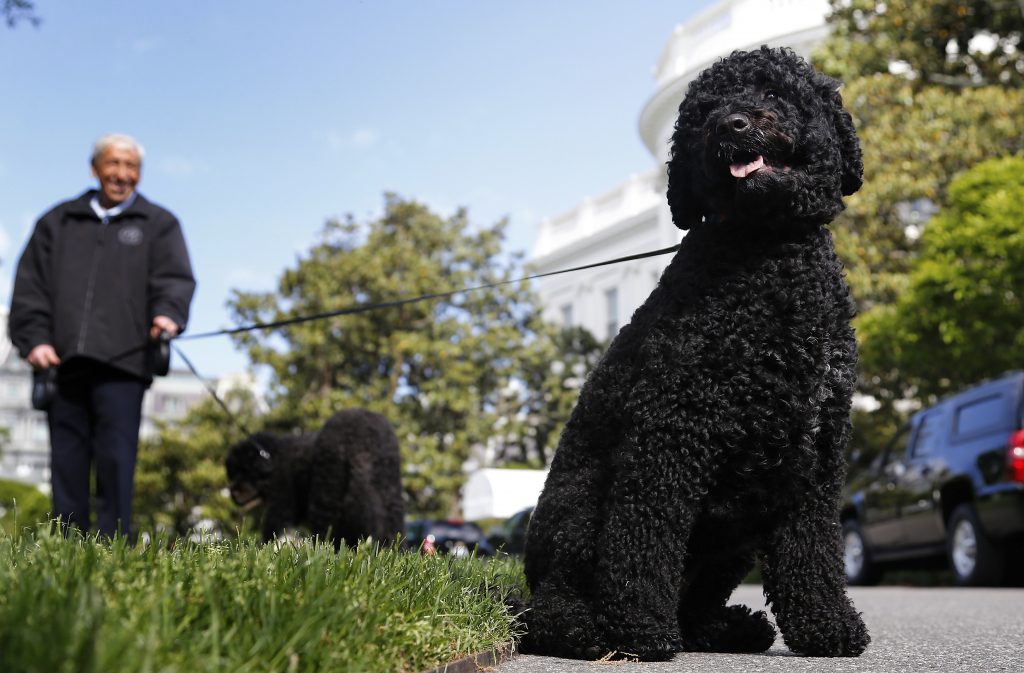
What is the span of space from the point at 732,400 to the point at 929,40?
19.9m

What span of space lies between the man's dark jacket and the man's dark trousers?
10 cm

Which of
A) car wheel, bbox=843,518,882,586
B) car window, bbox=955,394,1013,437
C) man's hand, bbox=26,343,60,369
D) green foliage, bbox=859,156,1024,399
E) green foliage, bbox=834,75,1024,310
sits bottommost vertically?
car wheel, bbox=843,518,882,586

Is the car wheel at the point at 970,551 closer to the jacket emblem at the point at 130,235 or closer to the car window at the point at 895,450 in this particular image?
the car window at the point at 895,450

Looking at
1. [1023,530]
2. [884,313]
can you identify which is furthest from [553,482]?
[884,313]

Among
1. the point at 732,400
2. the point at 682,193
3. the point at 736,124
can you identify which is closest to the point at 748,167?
the point at 736,124

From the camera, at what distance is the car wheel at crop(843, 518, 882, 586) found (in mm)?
14055

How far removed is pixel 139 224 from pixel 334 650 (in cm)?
417

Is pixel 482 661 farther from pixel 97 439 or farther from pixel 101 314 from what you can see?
pixel 101 314

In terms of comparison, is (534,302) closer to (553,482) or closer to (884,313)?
(884,313)

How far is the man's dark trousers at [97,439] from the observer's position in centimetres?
583

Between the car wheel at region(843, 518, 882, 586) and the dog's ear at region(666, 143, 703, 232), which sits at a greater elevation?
the dog's ear at region(666, 143, 703, 232)

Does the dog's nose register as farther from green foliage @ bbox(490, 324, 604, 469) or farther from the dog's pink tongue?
green foliage @ bbox(490, 324, 604, 469)

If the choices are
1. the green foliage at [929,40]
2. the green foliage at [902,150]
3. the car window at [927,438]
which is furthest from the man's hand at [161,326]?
the green foliage at [929,40]

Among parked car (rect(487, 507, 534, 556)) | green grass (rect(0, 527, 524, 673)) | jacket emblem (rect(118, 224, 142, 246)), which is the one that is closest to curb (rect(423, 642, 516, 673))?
green grass (rect(0, 527, 524, 673))
